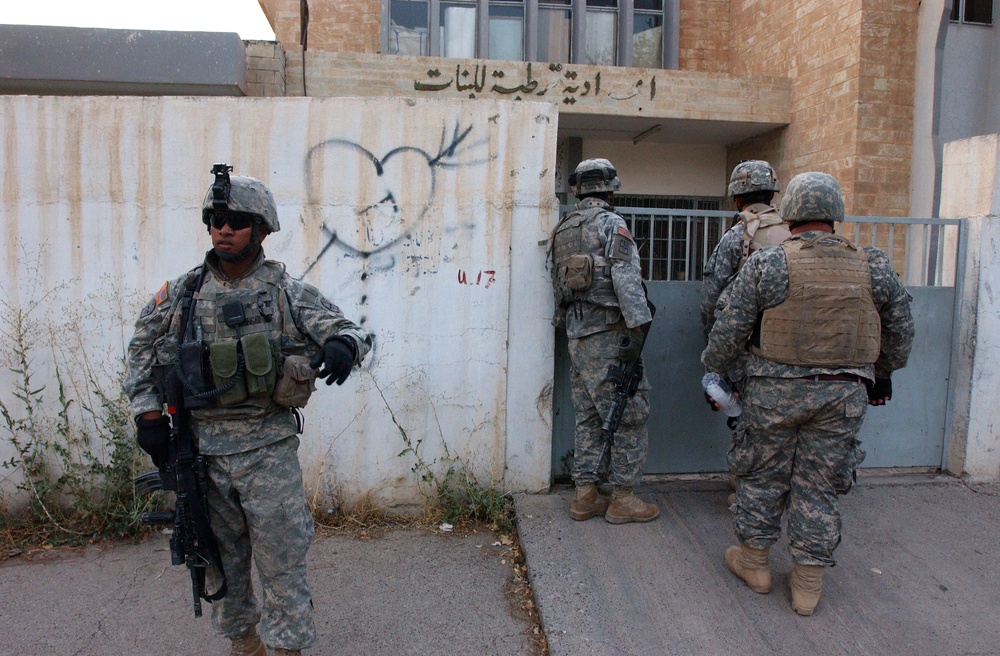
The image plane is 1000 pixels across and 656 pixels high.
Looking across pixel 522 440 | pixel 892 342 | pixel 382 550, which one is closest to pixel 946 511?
pixel 892 342

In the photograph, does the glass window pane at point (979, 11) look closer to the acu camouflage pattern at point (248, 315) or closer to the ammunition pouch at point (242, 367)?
the acu camouflage pattern at point (248, 315)

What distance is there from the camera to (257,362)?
216 centimetres

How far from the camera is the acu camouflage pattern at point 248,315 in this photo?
225 centimetres

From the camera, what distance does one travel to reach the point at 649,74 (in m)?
9.22

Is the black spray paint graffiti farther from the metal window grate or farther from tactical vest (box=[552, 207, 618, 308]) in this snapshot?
the metal window grate

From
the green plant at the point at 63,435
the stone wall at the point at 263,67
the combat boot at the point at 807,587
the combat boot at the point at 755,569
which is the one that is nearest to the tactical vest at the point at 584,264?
the combat boot at the point at 755,569

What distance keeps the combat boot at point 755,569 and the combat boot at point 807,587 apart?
145 mm

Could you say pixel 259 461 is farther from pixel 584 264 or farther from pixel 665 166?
pixel 665 166

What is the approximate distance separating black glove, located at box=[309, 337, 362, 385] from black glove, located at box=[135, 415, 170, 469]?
54 centimetres

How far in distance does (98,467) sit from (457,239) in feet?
7.54

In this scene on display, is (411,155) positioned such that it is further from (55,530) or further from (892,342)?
(55,530)

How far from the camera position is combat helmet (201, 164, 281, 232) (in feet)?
7.07

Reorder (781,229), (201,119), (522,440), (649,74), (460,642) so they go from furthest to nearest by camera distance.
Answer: (649,74) → (522,440) → (201,119) → (781,229) → (460,642)

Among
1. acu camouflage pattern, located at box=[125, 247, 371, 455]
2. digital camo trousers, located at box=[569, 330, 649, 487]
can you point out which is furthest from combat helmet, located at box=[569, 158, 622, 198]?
acu camouflage pattern, located at box=[125, 247, 371, 455]
